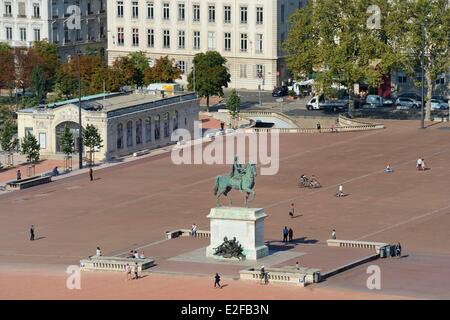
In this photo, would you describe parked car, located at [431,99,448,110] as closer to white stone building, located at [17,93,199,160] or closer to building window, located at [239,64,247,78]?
building window, located at [239,64,247,78]

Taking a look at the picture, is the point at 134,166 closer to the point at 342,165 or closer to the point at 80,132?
the point at 80,132

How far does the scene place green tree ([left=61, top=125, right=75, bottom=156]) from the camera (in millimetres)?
150250

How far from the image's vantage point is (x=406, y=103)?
18212cm

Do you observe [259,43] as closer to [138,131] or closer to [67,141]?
[138,131]

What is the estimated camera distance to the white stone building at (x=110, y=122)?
15538 centimetres

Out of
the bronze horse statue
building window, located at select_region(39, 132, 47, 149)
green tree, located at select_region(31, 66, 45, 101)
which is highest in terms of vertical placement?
green tree, located at select_region(31, 66, 45, 101)

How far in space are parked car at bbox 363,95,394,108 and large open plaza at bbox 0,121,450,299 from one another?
22.9 m

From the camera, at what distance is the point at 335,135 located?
16350 centimetres

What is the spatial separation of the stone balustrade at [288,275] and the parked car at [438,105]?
81791 mm

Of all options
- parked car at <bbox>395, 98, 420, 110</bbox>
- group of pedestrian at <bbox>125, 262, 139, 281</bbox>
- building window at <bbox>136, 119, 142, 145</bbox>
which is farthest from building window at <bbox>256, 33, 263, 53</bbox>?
group of pedestrian at <bbox>125, 262, 139, 281</bbox>

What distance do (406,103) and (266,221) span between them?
66972mm

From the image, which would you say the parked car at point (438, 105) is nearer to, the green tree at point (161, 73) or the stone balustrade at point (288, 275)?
the green tree at point (161, 73)

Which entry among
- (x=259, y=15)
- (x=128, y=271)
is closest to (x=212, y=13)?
(x=259, y=15)

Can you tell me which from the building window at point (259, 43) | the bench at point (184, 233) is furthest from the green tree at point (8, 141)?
the building window at point (259, 43)
